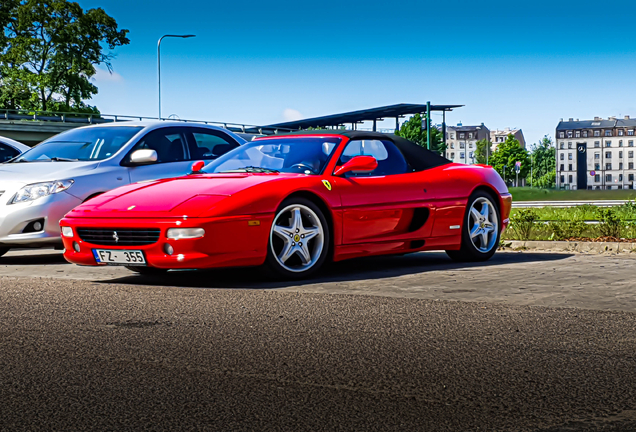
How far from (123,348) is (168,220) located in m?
2.35

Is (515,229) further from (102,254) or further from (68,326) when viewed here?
(68,326)

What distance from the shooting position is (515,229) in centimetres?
1178

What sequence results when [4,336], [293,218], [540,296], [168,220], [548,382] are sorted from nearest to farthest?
[548,382]
[4,336]
[540,296]
[168,220]
[293,218]

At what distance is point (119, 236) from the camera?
22.4ft

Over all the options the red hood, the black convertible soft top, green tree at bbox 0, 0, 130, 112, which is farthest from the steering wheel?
green tree at bbox 0, 0, 130, 112

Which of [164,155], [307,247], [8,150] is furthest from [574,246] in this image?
[8,150]

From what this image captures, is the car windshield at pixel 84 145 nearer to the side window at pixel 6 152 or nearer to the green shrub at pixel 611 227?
the side window at pixel 6 152

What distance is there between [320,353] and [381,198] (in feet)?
12.0

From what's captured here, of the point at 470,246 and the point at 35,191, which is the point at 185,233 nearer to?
the point at 35,191

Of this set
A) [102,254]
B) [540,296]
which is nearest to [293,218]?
[102,254]

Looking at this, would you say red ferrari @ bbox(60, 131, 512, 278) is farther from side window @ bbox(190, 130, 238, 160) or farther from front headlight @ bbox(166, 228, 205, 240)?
side window @ bbox(190, 130, 238, 160)

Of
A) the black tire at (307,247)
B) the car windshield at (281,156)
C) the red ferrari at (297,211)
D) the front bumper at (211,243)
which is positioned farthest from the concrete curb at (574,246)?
the front bumper at (211,243)

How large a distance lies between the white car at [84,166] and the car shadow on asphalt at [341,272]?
1.77m

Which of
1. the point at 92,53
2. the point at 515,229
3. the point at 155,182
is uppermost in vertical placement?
the point at 92,53
